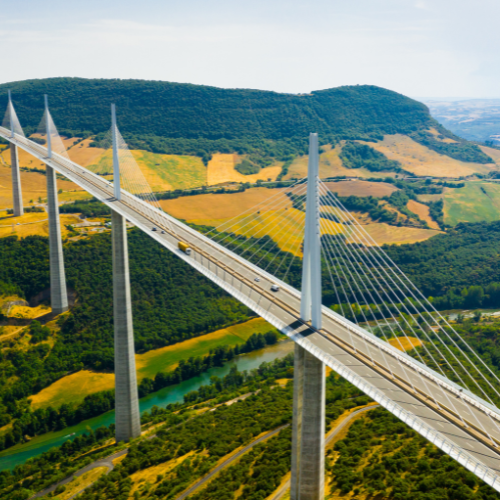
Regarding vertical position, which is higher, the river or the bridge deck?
the bridge deck

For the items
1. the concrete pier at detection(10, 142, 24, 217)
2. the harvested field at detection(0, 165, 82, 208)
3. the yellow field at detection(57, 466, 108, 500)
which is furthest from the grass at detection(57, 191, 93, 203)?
the yellow field at detection(57, 466, 108, 500)

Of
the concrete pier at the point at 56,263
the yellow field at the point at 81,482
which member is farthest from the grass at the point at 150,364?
the yellow field at the point at 81,482

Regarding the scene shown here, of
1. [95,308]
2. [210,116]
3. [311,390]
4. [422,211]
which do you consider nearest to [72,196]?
[95,308]

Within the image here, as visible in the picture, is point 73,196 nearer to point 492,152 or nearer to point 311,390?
point 311,390

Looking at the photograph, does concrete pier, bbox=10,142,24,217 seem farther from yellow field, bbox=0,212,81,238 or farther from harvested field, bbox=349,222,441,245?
harvested field, bbox=349,222,441,245

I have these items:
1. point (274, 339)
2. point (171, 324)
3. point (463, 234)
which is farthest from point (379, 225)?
point (171, 324)

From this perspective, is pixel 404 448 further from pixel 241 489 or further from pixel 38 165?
pixel 38 165
